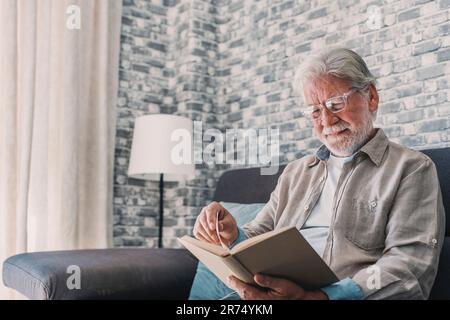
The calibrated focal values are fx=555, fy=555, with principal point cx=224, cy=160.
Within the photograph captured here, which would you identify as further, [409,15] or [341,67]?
[409,15]

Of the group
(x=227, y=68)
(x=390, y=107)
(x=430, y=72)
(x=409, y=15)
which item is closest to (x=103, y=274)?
(x=390, y=107)

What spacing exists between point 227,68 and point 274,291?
2249mm

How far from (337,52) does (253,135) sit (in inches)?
56.6

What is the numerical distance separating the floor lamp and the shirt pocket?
144 cm

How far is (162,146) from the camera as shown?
2936 millimetres

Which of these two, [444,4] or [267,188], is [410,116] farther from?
[267,188]

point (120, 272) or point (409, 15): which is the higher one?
point (409, 15)

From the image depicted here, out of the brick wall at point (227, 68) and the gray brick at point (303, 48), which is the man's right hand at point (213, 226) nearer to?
the brick wall at point (227, 68)

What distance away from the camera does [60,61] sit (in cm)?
300

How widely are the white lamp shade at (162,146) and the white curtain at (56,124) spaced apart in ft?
0.77

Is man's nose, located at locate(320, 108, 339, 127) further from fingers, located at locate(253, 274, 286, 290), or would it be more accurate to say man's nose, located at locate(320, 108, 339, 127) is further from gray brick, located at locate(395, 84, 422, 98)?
gray brick, located at locate(395, 84, 422, 98)

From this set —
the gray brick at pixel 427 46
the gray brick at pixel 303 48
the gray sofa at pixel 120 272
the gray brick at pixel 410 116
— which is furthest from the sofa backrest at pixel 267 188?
the gray brick at pixel 303 48

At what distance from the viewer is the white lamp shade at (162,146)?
293cm

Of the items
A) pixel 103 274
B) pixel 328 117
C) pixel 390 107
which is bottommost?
pixel 103 274
